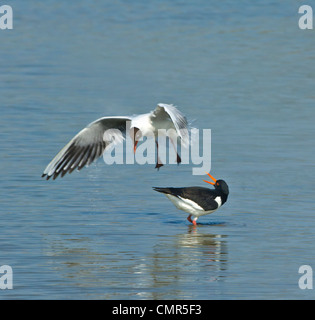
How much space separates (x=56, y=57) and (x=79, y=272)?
41.1 ft

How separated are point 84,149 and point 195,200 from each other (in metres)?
1.53

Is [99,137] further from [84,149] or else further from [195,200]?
[195,200]

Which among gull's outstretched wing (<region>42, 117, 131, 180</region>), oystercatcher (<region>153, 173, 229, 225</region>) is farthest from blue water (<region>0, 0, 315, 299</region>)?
gull's outstretched wing (<region>42, 117, 131, 180</region>)

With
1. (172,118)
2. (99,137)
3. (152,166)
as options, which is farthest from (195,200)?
(152,166)

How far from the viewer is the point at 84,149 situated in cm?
1120

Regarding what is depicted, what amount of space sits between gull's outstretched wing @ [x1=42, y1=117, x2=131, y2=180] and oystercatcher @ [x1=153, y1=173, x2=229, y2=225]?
910mm

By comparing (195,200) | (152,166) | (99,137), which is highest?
(99,137)

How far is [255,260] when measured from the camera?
29.7 ft

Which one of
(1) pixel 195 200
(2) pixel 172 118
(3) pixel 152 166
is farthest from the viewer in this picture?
(3) pixel 152 166

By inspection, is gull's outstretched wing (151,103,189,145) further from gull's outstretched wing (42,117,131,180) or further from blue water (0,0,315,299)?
blue water (0,0,315,299)

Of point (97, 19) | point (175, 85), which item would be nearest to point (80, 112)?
point (175, 85)

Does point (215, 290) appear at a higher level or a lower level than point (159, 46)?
lower
